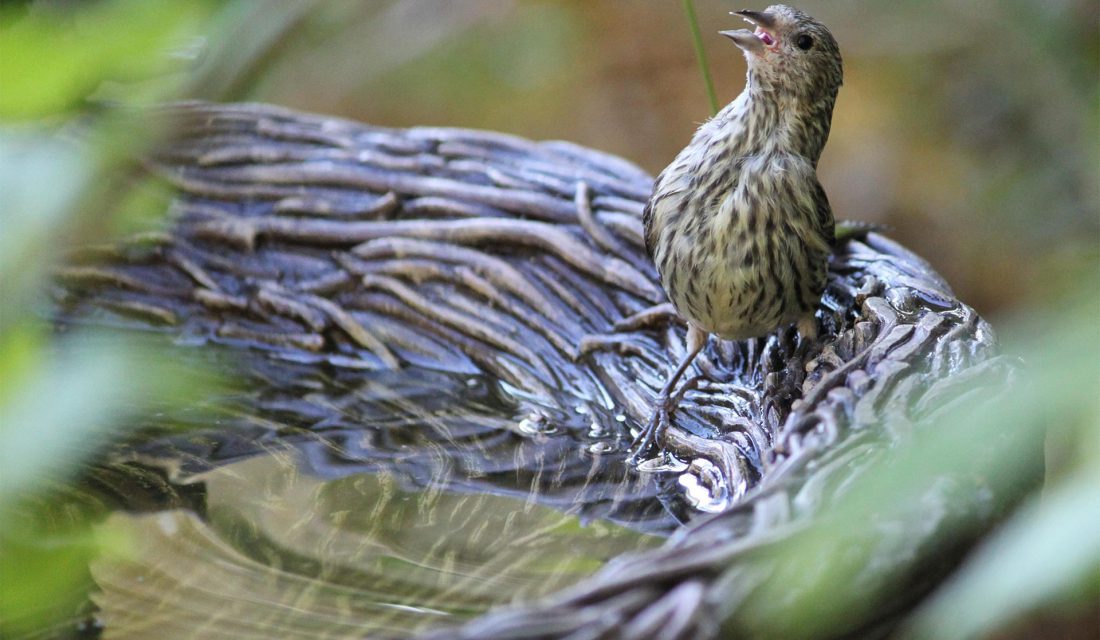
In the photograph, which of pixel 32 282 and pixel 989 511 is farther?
pixel 989 511

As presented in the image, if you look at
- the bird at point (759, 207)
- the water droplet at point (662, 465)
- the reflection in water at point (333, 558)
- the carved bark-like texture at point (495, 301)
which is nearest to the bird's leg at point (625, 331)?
the carved bark-like texture at point (495, 301)

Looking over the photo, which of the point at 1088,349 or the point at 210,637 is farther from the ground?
the point at 1088,349

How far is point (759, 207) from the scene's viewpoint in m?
1.23

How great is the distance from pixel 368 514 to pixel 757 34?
2.24ft

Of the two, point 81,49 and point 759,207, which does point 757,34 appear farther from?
point 81,49

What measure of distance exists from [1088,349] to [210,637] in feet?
2.52

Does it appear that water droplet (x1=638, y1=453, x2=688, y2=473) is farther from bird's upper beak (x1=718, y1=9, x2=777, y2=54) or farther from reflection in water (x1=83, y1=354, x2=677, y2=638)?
bird's upper beak (x1=718, y1=9, x2=777, y2=54)

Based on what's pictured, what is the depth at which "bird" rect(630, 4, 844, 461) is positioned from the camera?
1.22 metres

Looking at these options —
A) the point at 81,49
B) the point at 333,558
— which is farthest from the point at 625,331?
the point at 81,49

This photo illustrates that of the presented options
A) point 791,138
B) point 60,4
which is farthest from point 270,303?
point 60,4

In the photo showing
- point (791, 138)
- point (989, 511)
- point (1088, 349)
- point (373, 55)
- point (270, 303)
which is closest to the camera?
point (1088, 349)

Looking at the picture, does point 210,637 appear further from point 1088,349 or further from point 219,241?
point 219,241

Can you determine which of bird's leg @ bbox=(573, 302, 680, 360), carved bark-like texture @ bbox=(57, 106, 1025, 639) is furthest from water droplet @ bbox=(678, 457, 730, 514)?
bird's leg @ bbox=(573, 302, 680, 360)

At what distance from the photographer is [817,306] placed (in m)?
1.26
